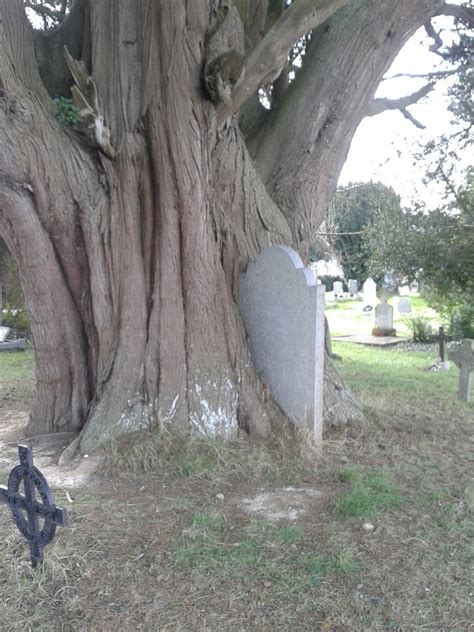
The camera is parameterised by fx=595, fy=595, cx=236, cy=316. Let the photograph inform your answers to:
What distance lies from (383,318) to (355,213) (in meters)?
14.3

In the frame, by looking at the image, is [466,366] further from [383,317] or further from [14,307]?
[14,307]

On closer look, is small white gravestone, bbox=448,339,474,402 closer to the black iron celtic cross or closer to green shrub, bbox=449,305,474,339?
the black iron celtic cross

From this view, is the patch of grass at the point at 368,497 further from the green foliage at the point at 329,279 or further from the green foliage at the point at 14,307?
the green foliage at the point at 329,279

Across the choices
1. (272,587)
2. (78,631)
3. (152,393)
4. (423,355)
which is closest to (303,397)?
(152,393)

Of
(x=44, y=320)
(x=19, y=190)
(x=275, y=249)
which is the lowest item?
(x=44, y=320)

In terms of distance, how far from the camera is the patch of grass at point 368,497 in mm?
3805

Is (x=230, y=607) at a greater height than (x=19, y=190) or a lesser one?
lesser

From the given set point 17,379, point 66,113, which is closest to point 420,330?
point 17,379

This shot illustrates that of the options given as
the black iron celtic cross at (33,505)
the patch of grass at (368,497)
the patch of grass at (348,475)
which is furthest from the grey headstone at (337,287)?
the black iron celtic cross at (33,505)

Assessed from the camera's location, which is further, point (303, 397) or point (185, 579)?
point (303, 397)

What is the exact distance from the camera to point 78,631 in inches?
105

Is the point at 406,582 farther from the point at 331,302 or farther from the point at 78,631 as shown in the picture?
the point at 331,302

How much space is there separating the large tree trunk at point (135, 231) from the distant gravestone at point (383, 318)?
40.9 feet

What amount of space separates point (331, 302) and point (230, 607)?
104 ft
